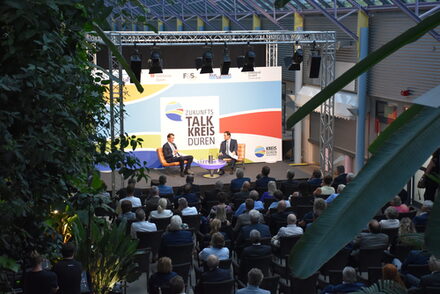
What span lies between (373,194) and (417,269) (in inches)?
240

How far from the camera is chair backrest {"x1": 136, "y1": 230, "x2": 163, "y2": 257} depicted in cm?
759

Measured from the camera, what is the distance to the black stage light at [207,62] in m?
13.7

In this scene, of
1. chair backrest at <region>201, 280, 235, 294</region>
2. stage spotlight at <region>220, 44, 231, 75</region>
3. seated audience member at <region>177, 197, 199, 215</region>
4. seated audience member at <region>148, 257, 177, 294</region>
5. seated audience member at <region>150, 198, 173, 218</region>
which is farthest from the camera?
stage spotlight at <region>220, 44, 231, 75</region>

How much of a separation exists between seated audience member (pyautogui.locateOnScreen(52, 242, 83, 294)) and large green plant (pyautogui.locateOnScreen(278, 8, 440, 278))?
5.33m

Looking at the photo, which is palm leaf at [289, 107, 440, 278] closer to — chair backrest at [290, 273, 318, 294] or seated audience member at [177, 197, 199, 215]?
chair backrest at [290, 273, 318, 294]

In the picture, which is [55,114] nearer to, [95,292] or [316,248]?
[316,248]

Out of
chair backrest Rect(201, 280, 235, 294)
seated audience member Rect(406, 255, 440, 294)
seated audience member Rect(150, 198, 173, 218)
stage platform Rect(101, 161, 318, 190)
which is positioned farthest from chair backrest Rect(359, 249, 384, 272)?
→ stage platform Rect(101, 161, 318, 190)

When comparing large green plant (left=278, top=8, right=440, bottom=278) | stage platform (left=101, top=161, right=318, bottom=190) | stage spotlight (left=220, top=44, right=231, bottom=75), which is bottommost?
stage platform (left=101, top=161, right=318, bottom=190)

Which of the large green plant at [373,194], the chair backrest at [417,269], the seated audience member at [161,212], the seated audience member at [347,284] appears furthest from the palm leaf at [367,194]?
the seated audience member at [161,212]

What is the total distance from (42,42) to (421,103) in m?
1.87

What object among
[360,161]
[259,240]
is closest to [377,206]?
[259,240]

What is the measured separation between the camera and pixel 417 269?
6086 mm

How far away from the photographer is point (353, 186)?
1.25ft

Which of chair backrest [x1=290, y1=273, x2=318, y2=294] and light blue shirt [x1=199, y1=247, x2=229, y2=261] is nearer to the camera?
chair backrest [x1=290, y1=273, x2=318, y2=294]
